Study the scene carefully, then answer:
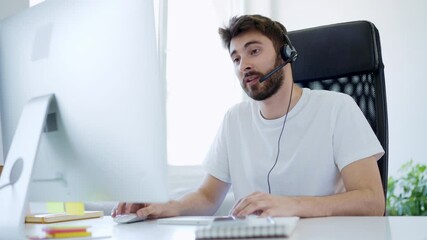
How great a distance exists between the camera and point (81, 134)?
3.15 feet

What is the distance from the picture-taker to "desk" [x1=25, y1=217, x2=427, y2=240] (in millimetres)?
966

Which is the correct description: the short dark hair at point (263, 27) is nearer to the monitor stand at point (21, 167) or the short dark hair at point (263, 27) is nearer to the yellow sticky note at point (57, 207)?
the yellow sticky note at point (57, 207)

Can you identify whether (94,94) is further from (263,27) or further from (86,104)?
(263,27)

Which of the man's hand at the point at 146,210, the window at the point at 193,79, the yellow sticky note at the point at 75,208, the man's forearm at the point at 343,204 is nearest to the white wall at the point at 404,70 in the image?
the window at the point at 193,79

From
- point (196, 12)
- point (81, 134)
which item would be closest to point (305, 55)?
point (81, 134)

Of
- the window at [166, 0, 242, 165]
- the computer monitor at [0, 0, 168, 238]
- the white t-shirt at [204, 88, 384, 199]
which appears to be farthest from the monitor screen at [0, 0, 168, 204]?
the window at [166, 0, 242, 165]

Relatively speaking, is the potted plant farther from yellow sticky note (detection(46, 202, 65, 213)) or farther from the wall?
the wall

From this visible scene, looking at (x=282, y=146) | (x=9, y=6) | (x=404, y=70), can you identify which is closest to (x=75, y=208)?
(x=282, y=146)

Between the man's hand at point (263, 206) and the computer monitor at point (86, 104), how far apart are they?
387 millimetres

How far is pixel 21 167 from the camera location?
102 centimetres

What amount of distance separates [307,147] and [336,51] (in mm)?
341

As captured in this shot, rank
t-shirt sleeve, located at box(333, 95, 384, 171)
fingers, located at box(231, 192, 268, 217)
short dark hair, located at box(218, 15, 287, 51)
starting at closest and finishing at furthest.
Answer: fingers, located at box(231, 192, 268, 217) → t-shirt sleeve, located at box(333, 95, 384, 171) → short dark hair, located at box(218, 15, 287, 51)

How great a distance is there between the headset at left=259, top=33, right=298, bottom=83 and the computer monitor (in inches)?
34.3

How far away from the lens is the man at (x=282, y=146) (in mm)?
1475
